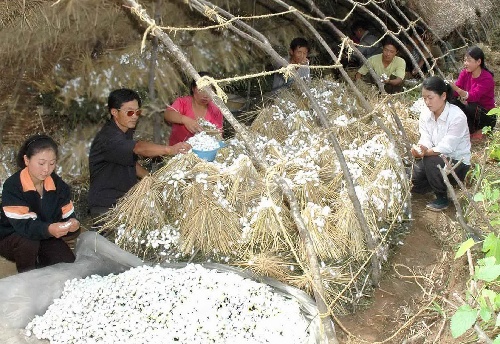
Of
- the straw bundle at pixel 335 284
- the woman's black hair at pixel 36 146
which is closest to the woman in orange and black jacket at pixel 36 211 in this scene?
the woman's black hair at pixel 36 146

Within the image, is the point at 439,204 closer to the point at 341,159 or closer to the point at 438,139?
the point at 438,139

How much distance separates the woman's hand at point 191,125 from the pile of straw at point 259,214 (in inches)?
10.1

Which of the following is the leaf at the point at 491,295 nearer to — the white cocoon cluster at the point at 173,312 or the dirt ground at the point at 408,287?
the dirt ground at the point at 408,287

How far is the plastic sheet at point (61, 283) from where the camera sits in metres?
2.44

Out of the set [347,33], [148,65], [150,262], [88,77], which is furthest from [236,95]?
[150,262]

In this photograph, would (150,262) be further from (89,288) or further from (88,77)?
(88,77)

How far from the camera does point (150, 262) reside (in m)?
2.91

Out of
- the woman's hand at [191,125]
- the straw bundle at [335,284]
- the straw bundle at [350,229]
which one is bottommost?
the straw bundle at [335,284]

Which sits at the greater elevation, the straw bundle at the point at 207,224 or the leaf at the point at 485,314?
the straw bundle at the point at 207,224

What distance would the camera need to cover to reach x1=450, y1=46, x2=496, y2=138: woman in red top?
511 cm

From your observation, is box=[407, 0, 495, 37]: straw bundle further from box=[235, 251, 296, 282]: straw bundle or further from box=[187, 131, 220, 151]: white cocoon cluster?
box=[235, 251, 296, 282]: straw bundle

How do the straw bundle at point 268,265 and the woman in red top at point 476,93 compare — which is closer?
the straw bundle at point 268,265

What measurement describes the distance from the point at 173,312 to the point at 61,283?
67cm

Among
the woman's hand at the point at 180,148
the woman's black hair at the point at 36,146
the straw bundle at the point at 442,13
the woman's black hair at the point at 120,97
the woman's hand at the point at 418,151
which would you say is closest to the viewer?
the woman's black hair at the point at 36,146
